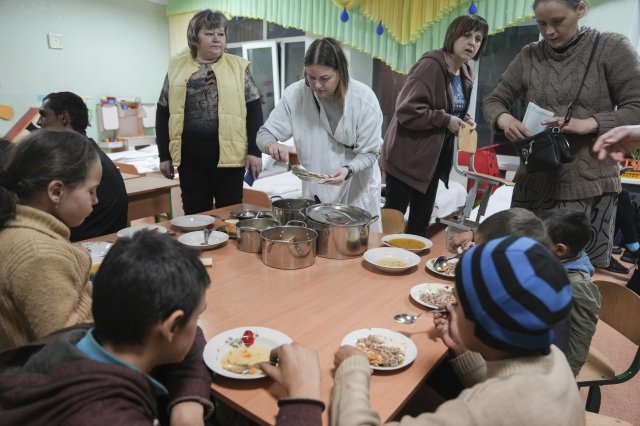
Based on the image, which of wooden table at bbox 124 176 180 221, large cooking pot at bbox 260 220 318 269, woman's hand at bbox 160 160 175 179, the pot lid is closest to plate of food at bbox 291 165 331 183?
the pot lid

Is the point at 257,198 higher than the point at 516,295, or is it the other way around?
the point at 516,295

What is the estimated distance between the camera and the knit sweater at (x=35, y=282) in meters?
0.98

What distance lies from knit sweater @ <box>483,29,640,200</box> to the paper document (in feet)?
0.25

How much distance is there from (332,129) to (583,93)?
1.05 m

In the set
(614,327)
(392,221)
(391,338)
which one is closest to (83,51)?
(392,221)

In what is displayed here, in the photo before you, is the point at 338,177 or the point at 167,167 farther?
the point at 167,167

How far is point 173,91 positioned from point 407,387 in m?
1.94

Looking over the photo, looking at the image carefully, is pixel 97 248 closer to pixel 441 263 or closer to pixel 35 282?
pixel 35 282

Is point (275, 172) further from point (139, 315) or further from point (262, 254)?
point (139, 315)

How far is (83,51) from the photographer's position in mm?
5316

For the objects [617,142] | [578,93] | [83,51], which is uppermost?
[83,51]

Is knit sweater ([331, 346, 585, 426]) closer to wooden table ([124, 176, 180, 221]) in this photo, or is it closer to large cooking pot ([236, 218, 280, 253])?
large cooking pot ([236, 218, 280, 253])

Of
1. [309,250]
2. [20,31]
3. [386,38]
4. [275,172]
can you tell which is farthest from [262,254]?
[20,31]

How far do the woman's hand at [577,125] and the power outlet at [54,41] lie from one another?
545 cm
